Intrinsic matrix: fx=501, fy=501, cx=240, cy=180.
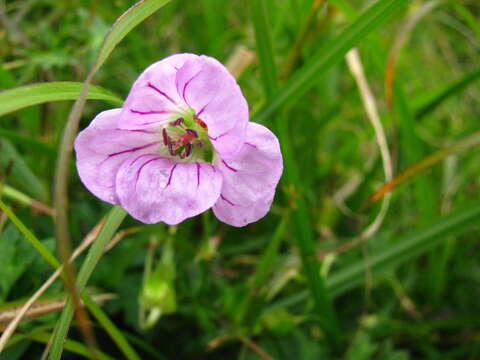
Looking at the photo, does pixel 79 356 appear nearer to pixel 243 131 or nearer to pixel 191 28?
pixel 243 131

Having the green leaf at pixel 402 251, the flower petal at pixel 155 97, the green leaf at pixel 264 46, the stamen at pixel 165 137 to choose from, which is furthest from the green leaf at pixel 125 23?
the green leaf at pixel 402 251

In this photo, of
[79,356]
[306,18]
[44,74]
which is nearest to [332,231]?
[306,18]

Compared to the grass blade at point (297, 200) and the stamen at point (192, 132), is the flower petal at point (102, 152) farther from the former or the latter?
the grass blade at point (297, 200)

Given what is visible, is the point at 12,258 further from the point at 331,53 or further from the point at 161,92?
the point at 331,53

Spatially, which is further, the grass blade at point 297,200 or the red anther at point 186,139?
the grass blade at point 297,200

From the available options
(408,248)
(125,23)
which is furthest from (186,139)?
(408,248)

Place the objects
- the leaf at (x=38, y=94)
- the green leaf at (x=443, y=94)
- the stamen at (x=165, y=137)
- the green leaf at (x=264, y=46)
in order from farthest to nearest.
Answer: the green leaf at (x=443, y=94) < the green leaf at (x=264, y=46) < the stamen at (x=165, y=137) < the leaf at (x=38, y=94)
